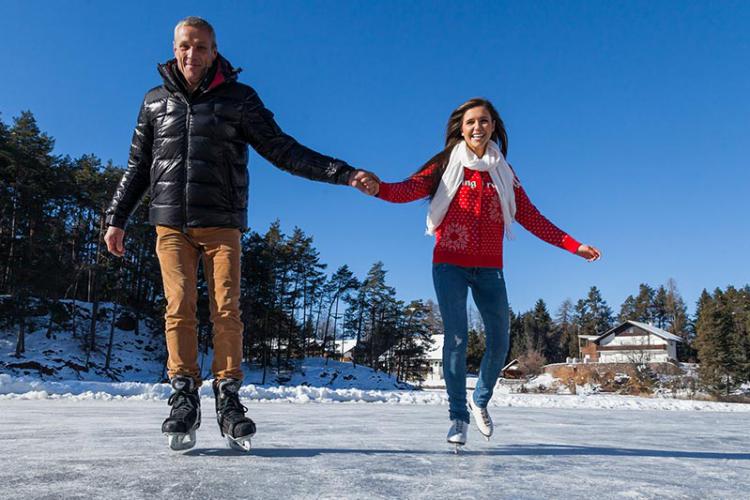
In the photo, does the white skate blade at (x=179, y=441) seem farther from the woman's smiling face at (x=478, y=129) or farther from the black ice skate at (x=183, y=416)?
the woman's smiling face at (x=478, y=129)

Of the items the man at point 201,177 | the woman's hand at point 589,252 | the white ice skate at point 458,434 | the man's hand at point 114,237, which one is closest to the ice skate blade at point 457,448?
the white ice skate at point 458,434

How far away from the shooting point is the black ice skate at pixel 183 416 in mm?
2490

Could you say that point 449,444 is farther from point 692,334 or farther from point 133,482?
point 692,334

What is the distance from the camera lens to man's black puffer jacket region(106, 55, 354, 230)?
9.62 ft

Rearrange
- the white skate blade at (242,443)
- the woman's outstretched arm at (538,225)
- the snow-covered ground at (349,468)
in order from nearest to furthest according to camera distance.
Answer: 1. the snow-covered ground at (349,468)
2. the white skate blade at (242,443)
3. the woman's outstretched arm at (538,225)

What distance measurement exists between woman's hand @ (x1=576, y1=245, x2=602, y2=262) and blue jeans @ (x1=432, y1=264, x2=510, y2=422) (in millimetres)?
692

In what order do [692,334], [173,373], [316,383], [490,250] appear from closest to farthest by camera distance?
1. [173,373]
2. [490,250]
3. [316,383]
4. [692,334]

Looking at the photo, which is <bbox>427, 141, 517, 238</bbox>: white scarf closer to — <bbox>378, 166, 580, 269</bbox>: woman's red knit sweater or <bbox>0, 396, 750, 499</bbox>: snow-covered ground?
<bbox>378, 166, 580, 269</bbox>: woman's red knit sweater

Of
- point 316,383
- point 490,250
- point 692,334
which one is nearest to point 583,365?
point 316,383

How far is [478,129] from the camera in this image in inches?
141

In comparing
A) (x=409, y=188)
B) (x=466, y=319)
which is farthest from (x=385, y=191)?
(x=466, y=319)

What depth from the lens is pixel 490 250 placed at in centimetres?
340

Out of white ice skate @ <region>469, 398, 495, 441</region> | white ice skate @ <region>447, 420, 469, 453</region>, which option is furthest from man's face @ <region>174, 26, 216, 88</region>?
white ice skate @ <region>469, 398, 495, 441</region>

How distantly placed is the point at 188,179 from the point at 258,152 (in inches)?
17.5
